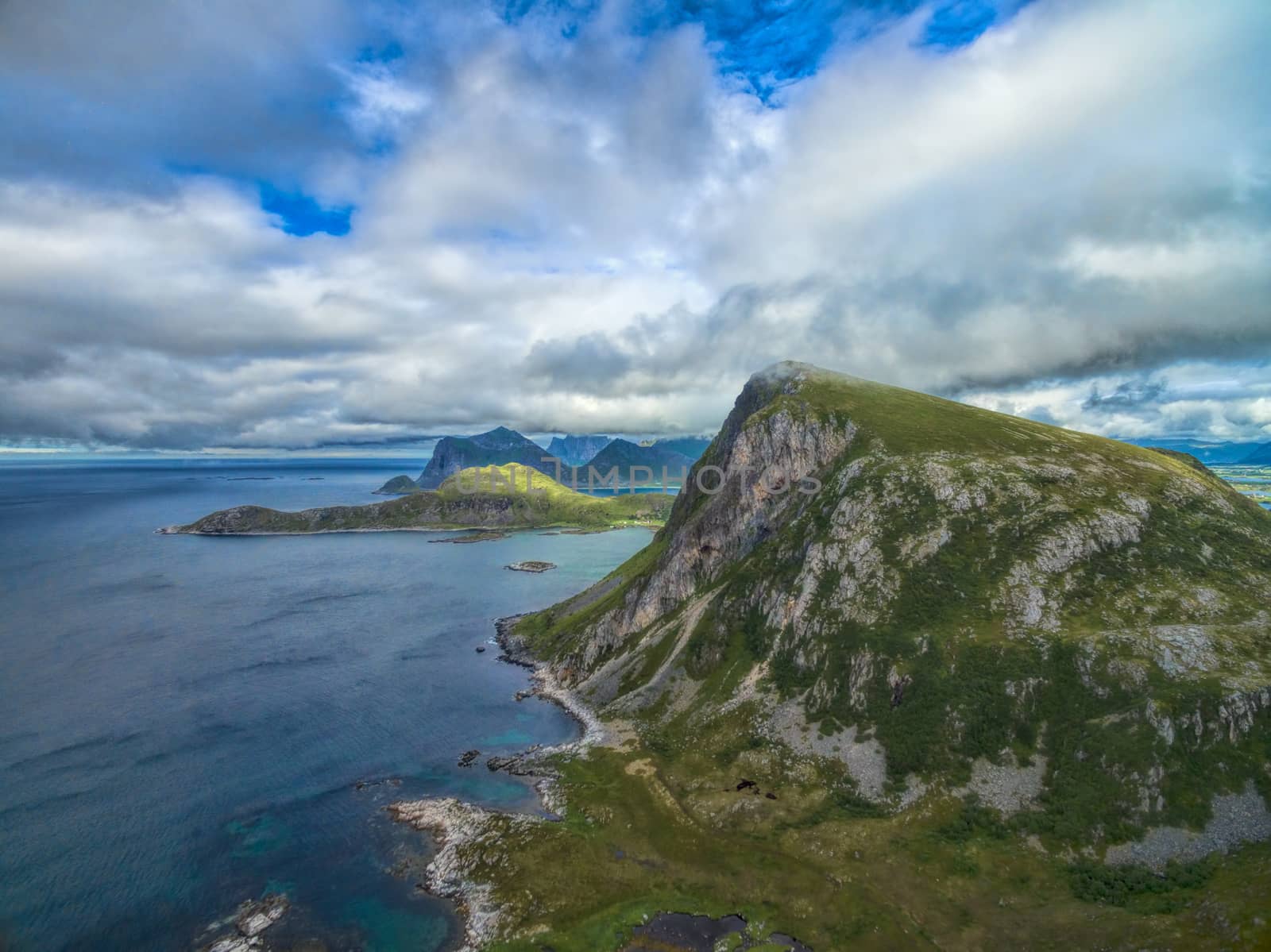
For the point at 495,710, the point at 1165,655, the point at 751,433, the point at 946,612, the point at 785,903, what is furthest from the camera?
the point at 751,433

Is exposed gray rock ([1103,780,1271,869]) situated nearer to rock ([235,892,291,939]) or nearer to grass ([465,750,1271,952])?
grass ([465,750,1271,952])

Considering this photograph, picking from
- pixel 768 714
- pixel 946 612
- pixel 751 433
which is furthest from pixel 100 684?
pixel 946 612

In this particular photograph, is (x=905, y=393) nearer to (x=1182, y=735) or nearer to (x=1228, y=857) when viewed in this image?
(x=1182, y=735)

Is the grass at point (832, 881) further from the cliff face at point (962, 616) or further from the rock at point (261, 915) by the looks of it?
the rock at point (261, 915)

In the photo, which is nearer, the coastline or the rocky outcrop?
the rocky outcrop

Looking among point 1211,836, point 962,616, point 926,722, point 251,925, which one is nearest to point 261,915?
point 251,925

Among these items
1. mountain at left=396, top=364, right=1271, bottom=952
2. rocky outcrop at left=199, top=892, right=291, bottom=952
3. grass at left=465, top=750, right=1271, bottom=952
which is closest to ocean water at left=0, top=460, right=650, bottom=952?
rocky outcrop at left=199, top=892, right=291, bottom=952
